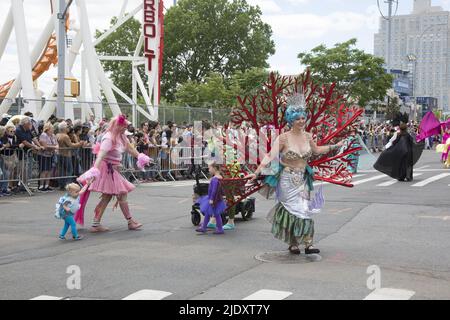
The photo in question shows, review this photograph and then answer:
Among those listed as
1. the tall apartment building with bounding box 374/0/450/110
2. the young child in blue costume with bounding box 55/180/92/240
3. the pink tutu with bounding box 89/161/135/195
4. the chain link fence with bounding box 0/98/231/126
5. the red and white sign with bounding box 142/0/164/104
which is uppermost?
the tall apartment building with bounding box 374/0/450/110

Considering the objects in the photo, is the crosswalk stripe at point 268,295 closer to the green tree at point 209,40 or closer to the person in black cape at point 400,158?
the person in black cape at point 400,158

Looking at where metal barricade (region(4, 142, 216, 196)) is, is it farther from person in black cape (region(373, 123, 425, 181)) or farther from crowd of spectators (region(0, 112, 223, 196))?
person in black cape (region(373, 123, 425, 181))

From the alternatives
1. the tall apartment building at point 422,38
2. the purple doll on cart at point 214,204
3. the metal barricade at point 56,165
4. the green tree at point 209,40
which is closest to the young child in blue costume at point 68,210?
the purple doll on cart at point 214,204

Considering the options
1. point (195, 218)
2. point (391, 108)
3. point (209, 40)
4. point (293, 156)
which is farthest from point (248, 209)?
point (391, 108)

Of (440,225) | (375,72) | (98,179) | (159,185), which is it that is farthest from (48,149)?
(375,72)

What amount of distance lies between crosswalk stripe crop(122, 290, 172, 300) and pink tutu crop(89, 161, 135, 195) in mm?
4242

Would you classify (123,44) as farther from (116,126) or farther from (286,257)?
(286,257)

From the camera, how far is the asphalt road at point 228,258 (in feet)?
21.1

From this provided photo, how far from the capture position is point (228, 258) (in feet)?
26.6

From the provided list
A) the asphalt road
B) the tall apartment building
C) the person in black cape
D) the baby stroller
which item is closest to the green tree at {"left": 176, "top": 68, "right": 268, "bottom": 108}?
the person in black cape

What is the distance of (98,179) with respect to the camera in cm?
1047

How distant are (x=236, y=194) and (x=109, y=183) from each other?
228 cm

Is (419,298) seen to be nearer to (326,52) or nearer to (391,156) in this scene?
(391,156)

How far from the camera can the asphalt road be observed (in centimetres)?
643
